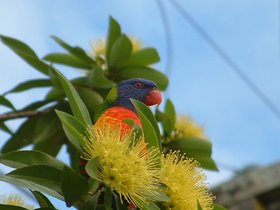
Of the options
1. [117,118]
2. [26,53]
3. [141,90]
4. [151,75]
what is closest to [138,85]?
[141,90]

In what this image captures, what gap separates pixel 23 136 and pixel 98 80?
332mm

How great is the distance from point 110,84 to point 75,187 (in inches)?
29.9

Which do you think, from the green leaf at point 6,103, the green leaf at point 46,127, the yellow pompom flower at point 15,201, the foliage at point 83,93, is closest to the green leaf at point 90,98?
the foliage at point 83,93

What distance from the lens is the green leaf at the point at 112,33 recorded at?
5.91 feet

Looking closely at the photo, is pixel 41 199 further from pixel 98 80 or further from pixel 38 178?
pixel 98 80

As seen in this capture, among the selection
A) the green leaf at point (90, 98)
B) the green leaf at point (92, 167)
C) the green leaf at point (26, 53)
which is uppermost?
the green leaf at point (26, 53)

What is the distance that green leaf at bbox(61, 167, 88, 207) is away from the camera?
979mm

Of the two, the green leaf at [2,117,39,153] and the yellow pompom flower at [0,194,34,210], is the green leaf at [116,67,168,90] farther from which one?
the yellow pompom flower at [0,194,34,210]

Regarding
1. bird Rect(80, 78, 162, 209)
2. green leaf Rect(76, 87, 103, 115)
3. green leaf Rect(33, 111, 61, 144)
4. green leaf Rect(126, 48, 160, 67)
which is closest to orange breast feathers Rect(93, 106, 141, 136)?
bird Rect(80, 78, 162, 209)

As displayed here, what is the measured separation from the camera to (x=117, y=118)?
120cm

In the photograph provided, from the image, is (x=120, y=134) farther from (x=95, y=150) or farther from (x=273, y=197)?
(x=273, y=197)

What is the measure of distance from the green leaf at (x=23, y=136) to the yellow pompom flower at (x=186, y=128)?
48 cm

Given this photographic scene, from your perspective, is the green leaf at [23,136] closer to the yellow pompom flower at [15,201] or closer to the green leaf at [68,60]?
the green leaf at [68,60]

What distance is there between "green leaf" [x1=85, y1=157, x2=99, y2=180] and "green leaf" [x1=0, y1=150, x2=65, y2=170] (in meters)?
0.09
